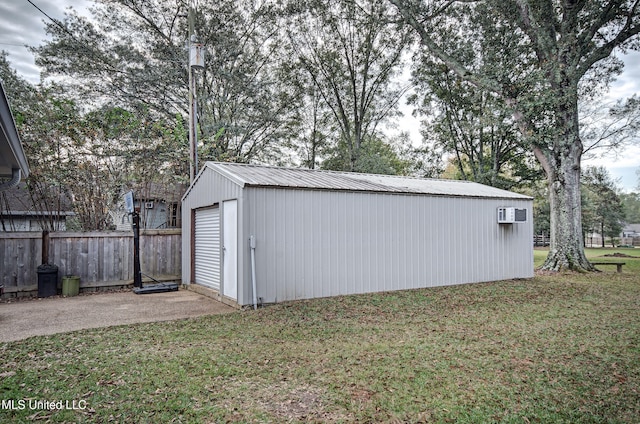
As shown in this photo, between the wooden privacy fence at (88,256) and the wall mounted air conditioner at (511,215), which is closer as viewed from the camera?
the wooden privacy fence at (88,256)

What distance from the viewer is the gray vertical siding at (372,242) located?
5.91m

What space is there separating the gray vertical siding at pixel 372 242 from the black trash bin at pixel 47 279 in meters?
3.98

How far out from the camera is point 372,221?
7.04 meters

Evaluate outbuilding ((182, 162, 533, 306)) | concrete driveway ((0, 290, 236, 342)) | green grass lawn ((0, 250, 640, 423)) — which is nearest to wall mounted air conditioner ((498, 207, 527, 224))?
outbuilding ((182, 162, 533, 306))

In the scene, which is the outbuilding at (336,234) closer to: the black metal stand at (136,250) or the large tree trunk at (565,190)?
the black metal stand at (136,250)

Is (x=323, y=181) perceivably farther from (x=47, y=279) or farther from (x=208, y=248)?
(x=47, y=279)

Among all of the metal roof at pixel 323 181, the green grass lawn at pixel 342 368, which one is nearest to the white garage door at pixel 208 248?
the metal roof at pixel 323 181

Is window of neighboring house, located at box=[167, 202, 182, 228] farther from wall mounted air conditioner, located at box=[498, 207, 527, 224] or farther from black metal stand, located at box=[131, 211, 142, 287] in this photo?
wall mounted air conditioner, located at box=[498, 207, 527, 224]

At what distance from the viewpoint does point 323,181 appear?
6.97m

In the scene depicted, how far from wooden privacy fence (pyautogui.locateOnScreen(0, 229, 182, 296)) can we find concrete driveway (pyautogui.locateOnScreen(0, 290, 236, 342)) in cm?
54

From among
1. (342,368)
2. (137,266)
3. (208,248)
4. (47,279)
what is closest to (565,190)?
(208,248)

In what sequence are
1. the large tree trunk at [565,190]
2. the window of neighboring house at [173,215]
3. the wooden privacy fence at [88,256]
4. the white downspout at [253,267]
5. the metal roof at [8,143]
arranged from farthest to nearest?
the window of neighboring house at [173,215] → the large tree trunk at [565,190] → the wooden privacy fence at [88,256] → the white downspout at [253,267] → the metal roof at [8,143]

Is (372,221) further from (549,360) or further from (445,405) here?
(445,405)

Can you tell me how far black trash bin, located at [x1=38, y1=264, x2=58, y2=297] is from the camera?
6.79 metres
